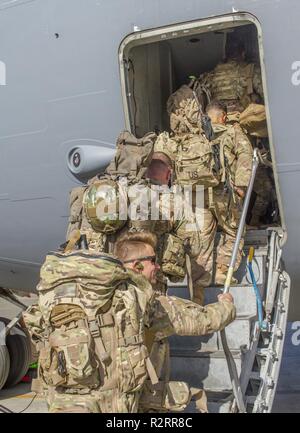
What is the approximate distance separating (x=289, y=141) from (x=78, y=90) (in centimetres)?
183

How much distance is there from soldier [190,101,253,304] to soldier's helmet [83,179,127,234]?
1.17 meters

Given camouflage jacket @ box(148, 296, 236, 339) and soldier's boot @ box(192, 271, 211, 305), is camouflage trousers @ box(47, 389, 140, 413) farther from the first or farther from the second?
soldier's boot @ box(192, 271, 211, 305)

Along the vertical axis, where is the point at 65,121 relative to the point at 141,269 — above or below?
above

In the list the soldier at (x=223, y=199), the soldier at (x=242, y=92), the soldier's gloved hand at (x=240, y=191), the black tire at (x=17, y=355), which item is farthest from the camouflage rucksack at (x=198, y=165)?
the black tire at (x=17, y=355)

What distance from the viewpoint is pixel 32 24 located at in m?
5.43

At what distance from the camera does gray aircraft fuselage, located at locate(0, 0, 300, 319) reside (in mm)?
4633

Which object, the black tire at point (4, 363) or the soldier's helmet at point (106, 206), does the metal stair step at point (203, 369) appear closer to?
the soldier's helmet at point (106, 206)

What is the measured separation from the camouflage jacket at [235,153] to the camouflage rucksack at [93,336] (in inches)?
88.9

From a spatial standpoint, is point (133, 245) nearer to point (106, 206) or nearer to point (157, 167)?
point (106, 206)

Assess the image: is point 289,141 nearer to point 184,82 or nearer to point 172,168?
point 172,168

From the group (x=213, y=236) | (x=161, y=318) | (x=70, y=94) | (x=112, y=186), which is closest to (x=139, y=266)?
(x=161, y=318)

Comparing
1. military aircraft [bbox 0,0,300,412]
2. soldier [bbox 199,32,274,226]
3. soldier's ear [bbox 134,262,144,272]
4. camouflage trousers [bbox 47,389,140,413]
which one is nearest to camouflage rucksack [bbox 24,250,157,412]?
camouflage trousers [bbox 47,389,140,413]
